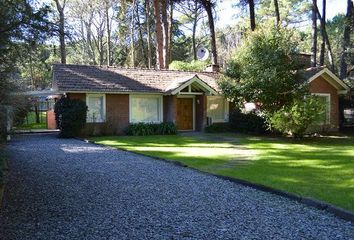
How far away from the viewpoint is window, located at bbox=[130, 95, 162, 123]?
79.2ft

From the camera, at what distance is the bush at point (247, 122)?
23.1m

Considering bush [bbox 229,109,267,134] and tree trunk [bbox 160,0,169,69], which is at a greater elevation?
tree trunk [bbox 160,0,169,69]

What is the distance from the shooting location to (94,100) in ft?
75.2

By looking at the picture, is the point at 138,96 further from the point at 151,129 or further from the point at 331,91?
the point at 331,91

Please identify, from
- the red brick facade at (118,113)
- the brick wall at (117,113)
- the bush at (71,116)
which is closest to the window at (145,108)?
the red brick facade at (118,113)

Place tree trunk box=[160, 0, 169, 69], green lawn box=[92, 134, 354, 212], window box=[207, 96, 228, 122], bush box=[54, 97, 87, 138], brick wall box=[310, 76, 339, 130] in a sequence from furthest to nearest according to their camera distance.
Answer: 1. tree trunk box=[160, 0, 169, 69]
2. window box=[207, 96, 228, 122]
3. brick wall box=[310, 76, 339, 130]
4. bush box=[54, 97, 87, 138]
5. green lawn box=[92, 134, 354, 212]

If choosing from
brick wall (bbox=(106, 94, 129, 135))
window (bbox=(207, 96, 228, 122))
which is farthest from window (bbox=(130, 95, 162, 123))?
window (bbox=(207, 96, 228, 122))

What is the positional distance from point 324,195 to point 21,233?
5.35 metres

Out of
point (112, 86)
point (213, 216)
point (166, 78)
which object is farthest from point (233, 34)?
point (213, 216)

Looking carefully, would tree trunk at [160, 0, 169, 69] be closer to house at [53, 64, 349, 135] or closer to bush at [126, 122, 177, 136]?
house at [53, 64, 349, 135]

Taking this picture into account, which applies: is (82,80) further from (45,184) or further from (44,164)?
(45,184)

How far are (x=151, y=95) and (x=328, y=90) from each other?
1167 centimetres

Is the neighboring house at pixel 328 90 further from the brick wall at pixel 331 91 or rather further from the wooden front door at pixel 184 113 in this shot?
the wooden front door at pixel 184 113

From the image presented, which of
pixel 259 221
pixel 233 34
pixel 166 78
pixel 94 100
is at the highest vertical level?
pixel 233 34
